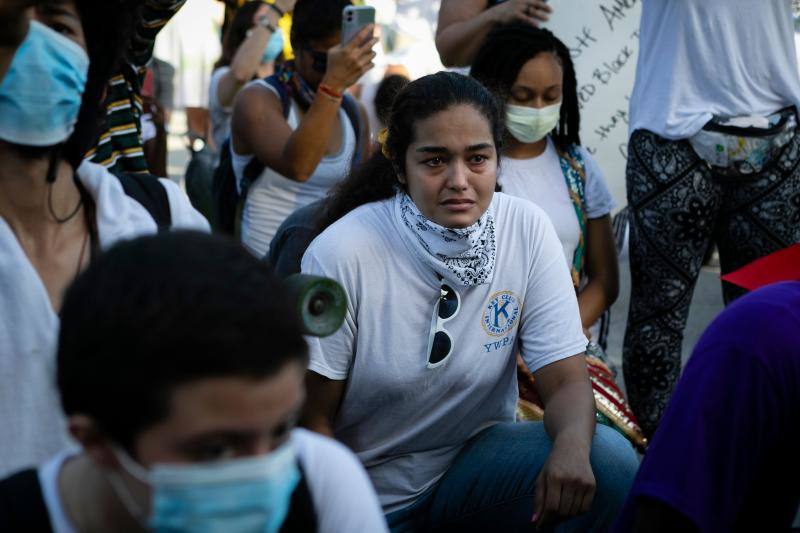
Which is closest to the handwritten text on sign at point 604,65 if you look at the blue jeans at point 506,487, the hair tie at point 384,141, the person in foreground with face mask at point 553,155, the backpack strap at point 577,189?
the person in foreground with face mask at point 553,155

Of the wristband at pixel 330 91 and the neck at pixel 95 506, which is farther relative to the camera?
the wristband at pixel 330 91

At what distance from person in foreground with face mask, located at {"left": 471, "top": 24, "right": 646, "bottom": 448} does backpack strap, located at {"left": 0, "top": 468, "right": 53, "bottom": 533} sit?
2.27 m

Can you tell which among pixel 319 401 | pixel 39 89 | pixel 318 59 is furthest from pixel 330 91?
pixel 39 89

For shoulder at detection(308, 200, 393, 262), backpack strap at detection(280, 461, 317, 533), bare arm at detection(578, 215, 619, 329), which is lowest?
bare arm at detection(578, 215, 619, 329)

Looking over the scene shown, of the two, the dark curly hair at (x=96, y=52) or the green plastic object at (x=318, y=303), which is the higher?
the dark curly hair at (x=96, y=52)

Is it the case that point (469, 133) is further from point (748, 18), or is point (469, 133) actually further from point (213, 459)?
point (213, 459)

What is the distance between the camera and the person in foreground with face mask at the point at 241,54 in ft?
17.5

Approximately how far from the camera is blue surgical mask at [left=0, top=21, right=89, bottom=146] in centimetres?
197

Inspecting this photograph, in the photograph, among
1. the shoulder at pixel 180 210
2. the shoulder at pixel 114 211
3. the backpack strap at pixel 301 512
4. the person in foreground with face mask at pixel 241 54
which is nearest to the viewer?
the backpack strap at pixel 301 512

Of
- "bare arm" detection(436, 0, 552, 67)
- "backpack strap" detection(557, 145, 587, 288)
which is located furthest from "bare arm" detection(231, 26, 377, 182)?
"backpack strap" detection(557, 145, 587, 288)

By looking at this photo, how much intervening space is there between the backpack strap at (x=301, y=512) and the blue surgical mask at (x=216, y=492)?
0.47 ft

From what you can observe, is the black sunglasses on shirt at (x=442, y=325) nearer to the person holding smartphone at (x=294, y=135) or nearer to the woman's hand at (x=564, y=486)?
the woman's hand at (x=564, y=486)

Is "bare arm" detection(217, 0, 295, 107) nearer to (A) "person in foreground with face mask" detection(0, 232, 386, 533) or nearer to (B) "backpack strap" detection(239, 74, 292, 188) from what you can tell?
(B) "backpack strap" detection(239, 74, 292, 188)

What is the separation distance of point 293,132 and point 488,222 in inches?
52.0
